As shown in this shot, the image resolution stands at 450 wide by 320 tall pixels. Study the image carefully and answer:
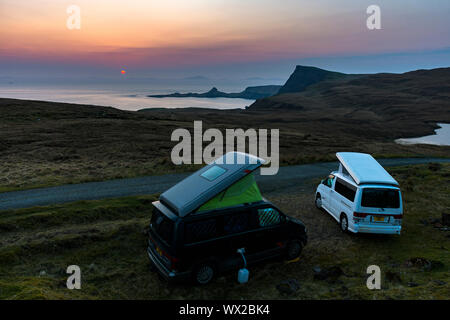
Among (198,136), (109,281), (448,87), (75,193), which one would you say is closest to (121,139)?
(198,136)

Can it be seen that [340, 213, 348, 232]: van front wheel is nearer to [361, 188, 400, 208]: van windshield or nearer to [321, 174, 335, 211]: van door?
[361, 188, 400, 208]: van windshield

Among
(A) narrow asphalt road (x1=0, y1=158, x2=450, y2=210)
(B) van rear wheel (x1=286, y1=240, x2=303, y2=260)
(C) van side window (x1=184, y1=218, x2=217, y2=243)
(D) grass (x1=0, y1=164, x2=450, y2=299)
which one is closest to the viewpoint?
(C) van side window (x1=184, y1=218, x2=217, y2=243)

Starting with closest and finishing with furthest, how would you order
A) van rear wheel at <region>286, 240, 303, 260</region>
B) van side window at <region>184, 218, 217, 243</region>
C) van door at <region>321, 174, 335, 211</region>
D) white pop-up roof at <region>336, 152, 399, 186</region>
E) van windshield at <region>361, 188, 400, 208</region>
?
1. van side window at <region>184, 218, 217, 243</region>
2. van rear wheel at <region>286, 240, 303, 260</region>
3. van windshield at <region>361, 188, 400, 208</region>
4. white pop-up roof at <region>336, 152, 399, 186</region>
5. van door at <region>321, 174, 335, 211</region>

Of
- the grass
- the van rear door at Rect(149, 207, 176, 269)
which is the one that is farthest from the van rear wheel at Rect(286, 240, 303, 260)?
the van rear door at Rect(149, 207, 176, 269)

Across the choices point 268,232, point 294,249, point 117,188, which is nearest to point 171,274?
point 268,232

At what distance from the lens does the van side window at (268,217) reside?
982 centimetres

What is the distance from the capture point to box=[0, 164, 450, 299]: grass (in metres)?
8.48

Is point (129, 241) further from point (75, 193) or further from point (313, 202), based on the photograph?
point (313, 202)

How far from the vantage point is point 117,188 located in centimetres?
1925

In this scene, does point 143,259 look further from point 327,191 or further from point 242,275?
point 327,191

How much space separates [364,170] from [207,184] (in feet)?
25.2

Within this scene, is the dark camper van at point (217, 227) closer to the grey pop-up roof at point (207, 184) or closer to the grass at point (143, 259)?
the grey pop-up roof at point (207, 184)

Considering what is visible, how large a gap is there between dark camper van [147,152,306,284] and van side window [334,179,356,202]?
11.1 ft

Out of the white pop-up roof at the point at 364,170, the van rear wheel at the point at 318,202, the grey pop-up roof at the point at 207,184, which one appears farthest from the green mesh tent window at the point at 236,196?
the van rear wheel at the point at 318,202
